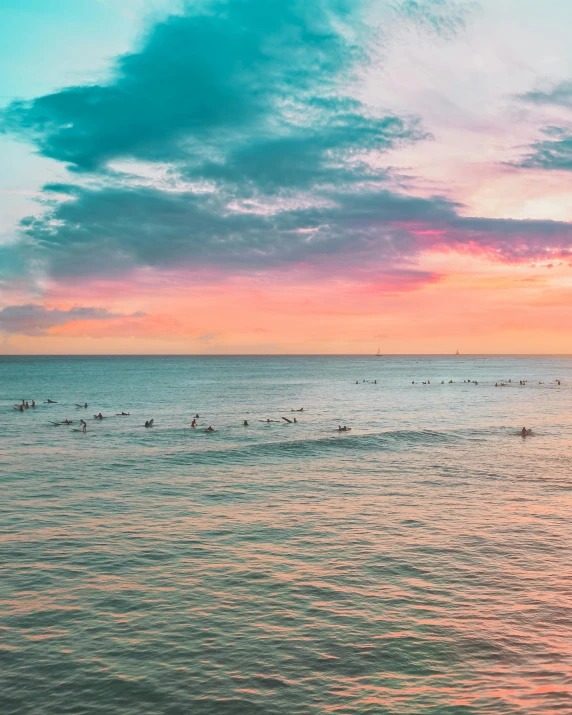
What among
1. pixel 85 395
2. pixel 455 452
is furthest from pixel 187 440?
pixel 85 395

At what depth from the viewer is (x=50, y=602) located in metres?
23.5

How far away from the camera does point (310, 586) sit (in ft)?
82.7

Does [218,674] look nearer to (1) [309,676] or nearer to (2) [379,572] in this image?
(1) [309,676]

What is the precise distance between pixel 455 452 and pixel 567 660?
1637 inches

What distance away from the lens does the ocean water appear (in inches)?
708

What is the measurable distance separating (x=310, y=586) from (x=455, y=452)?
3878 centimetres

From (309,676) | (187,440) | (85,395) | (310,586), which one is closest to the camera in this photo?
(309,676)

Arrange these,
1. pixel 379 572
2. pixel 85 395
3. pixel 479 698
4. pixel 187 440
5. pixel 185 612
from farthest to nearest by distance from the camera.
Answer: pixel 85 395 → pixel 187 440 → pixel 379 572 → pixel 185 612 → pixel 479 698

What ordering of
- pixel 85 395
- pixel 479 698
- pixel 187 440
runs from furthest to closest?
pixel 85 395
pixel 187 440
pixel 479 698

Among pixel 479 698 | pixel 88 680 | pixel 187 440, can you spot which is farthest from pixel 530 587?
pixel 187 440

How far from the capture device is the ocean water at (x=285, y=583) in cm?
1798

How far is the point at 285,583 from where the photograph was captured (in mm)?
25547

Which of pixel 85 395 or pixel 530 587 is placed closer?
pixel 530 587

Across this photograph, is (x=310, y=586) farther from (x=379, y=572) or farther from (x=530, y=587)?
(x=530, y=587)
